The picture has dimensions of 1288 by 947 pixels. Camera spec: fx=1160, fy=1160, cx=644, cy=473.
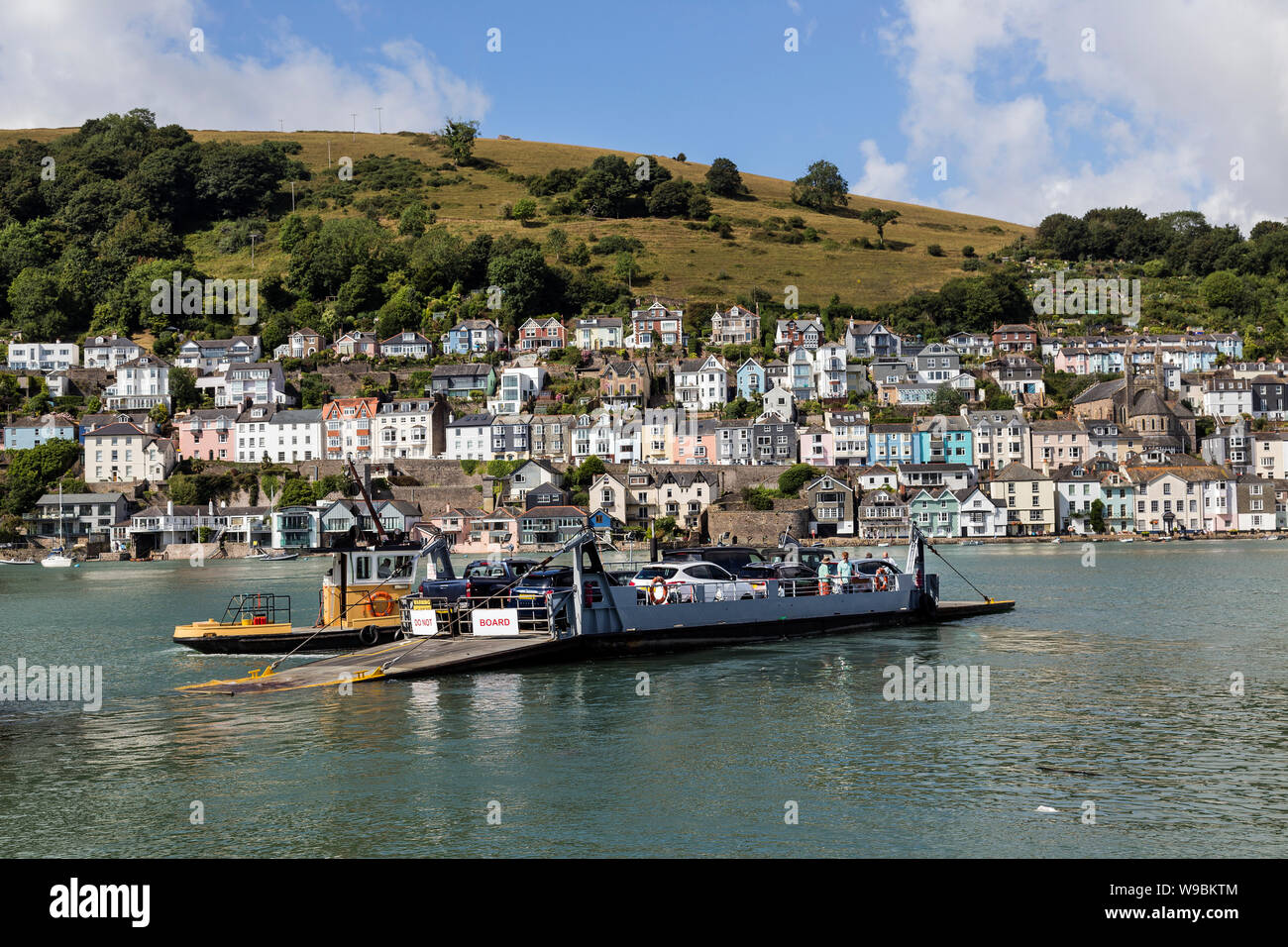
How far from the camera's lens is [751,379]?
413ft

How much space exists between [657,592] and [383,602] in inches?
314

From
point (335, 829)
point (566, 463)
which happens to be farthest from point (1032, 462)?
point (335, 829)

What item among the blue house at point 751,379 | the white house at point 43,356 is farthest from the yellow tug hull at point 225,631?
the white house at point 43,356

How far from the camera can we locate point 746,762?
19.5m

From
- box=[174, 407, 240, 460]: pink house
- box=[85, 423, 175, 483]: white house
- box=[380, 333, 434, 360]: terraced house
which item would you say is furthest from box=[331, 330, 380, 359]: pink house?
box=[85, 423, 175, 483]: white house

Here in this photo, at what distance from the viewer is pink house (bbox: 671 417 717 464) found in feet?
381

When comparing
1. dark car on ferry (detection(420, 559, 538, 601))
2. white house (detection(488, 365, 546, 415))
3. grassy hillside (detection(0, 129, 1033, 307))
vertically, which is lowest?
dark car on ferry (detection(420, 559, 538, 601))

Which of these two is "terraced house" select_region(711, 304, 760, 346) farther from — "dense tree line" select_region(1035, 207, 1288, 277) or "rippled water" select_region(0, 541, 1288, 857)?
"rippled water" select_region(0, 541, 1288, 857)

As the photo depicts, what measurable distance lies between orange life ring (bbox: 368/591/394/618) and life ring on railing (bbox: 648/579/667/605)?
754 centimetres

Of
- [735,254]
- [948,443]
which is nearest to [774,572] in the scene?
[948,443]

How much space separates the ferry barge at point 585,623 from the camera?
28328mm

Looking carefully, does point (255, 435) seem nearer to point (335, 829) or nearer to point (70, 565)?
point (70, 565)

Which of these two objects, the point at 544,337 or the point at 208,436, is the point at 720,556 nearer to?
the point at 208,436

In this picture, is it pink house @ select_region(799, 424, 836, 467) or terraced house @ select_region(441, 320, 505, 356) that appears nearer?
pink house @ select_region(799, 424, 836, 467)
